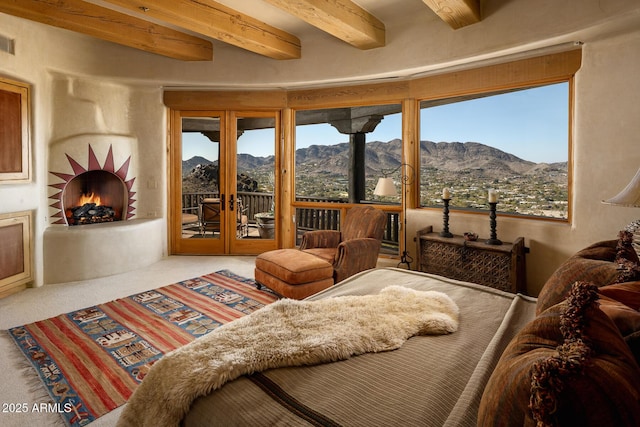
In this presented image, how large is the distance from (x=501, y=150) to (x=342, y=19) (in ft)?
7.36

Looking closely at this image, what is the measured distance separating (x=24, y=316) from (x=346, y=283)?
9.89 ft

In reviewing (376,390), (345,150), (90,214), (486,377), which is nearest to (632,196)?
(486,377)

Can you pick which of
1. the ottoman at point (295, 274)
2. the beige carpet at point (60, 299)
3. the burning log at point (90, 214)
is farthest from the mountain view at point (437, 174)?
the ottoman at point (295, 274)

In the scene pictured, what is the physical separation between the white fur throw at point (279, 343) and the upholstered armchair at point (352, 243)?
1939mm

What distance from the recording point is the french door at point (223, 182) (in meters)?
5.70

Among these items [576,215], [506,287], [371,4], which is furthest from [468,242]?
[371,4]

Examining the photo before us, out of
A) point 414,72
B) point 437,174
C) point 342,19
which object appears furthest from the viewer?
point 437,174

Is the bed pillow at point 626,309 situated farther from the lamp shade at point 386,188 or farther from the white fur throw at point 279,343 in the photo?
the lamp shade at point 386,188

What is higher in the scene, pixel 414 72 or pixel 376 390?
pixel 414 72

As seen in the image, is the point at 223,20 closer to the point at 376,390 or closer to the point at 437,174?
the point at 437,174

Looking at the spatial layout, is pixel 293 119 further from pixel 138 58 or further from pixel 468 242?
pixel 468 242

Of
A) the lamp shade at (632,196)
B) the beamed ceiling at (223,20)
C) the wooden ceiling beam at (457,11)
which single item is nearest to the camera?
the lamp shade at (632,196)

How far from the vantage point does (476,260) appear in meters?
3.86

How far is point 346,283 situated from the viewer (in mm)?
2381
